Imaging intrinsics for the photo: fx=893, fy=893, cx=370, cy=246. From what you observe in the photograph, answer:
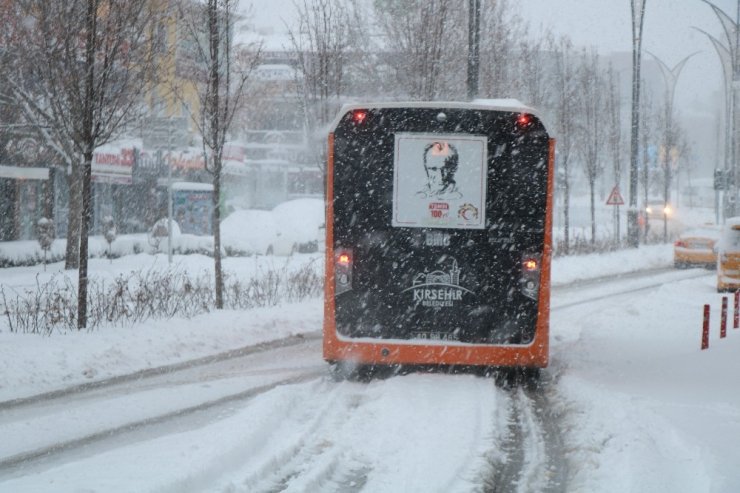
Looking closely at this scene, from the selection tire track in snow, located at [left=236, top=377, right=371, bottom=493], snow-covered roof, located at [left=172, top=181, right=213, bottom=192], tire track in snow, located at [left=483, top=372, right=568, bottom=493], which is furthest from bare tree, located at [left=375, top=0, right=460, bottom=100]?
snow-covered roof, located at [left=172, top=181, right=213, bottom=192]

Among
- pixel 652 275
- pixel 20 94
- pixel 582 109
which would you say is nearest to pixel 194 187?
pixel 20 94

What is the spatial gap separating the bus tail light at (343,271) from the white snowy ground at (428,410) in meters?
1.08

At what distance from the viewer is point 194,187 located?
124 feet

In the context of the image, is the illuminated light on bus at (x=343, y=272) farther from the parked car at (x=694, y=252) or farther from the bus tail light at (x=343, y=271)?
the parked car at (x=694, y=252)

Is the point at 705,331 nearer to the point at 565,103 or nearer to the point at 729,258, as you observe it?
the point at 729,258

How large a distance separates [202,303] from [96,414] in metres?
6.78

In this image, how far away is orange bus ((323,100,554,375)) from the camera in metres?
9.50

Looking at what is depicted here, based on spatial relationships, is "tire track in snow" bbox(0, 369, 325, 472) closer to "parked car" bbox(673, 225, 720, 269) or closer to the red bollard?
the red bollard

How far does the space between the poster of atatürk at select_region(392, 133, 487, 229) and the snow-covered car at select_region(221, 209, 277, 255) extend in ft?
74.8

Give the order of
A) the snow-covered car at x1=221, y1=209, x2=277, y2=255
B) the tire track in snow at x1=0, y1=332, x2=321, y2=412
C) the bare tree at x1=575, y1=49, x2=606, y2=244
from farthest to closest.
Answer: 1. the bare tree at x1=575, y1=49, x2=606, y2=244
2. the snow-covered car at x1=221, y1=209, x2=277, y2=255
3. the tire track in snow at x1=0, y1=332, x2=321, y2=412

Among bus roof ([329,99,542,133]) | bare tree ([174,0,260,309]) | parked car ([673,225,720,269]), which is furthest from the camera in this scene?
parked car ([673,225,720,269])


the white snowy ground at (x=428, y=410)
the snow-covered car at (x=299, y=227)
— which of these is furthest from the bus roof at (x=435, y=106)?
the snow-covered car at (x=299, y=227)

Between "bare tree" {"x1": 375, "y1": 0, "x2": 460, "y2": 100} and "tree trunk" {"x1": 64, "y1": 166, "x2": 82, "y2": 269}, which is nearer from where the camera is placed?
"bare tree" {"x1": 375, "y1": 0, "x2": 460, "y2": 100}

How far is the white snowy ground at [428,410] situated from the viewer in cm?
596
